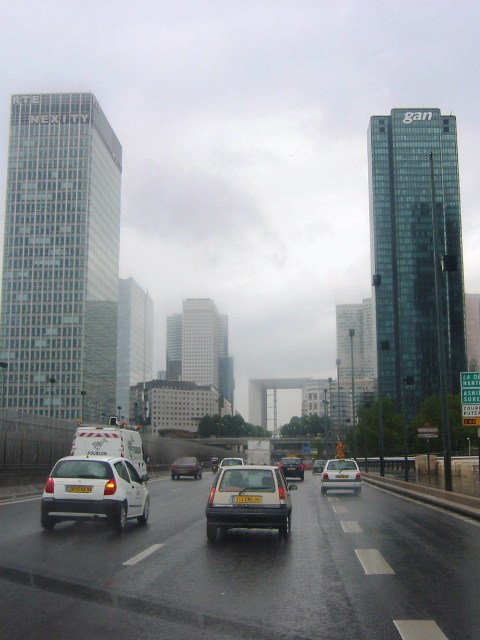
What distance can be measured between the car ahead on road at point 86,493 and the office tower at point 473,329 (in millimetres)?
129061

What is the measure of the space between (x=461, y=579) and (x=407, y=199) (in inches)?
5353

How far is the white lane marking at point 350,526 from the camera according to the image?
53.6 ft

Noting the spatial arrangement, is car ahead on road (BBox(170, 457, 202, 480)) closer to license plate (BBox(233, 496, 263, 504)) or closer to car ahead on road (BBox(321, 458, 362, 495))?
car ahead on road (BBox(321, 458, 362, 495))

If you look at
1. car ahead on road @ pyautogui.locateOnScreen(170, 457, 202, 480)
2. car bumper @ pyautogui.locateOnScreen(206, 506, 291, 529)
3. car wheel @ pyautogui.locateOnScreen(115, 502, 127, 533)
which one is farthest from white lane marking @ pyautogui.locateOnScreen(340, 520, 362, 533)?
car ahead on road @ pyautogui.locateOnScreen(170, 457, 202, 480)

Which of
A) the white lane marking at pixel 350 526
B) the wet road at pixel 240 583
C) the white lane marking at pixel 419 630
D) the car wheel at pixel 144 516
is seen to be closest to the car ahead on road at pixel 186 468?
the white lane marking at pixel 350 526

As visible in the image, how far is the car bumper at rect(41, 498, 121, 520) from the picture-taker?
15.3 m

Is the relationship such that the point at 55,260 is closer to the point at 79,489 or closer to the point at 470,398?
the point at 470,398

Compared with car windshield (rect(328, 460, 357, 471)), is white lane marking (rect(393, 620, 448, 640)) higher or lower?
lower

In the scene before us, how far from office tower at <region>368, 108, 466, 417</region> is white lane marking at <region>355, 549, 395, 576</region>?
87116mm

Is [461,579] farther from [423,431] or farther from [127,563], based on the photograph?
[423,431]

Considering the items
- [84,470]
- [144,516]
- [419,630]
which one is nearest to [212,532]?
[84,470]

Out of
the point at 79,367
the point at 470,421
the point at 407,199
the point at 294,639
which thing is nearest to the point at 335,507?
the point at 470,421

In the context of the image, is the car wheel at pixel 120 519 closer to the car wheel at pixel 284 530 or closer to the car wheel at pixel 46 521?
the car wheel at pixel 46 521

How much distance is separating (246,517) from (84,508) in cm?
337
